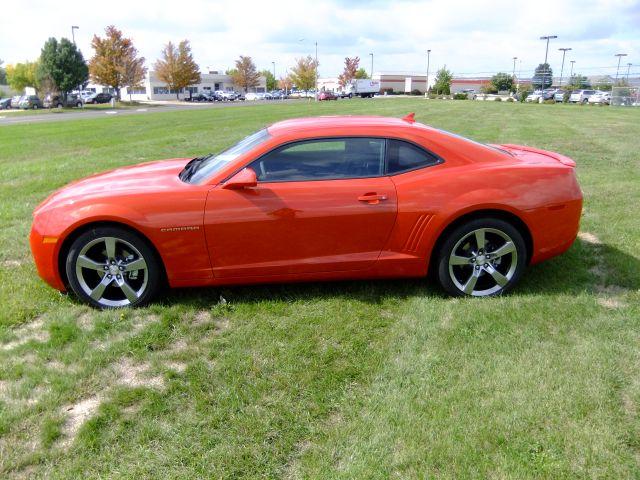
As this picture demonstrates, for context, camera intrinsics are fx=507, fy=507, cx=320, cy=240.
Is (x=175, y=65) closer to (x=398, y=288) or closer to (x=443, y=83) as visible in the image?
(x=443, y=83)

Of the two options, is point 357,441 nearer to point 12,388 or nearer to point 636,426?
point 636,426

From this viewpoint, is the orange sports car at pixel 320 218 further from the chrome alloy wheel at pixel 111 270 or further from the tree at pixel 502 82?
the tree at pixel 502 82

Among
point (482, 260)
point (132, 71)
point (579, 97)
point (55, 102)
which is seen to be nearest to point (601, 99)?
point (579, 97)

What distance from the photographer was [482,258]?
13.5 feet

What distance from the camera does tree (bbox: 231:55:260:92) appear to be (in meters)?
93.8

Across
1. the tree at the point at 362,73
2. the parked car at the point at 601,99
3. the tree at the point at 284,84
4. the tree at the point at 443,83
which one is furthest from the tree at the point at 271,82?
the parked car at the point at 601,99

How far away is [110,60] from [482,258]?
193 ft

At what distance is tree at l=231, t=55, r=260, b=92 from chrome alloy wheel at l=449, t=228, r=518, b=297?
9603 centimetres

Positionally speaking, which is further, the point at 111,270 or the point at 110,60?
the point at 110,60

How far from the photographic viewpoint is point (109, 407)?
2.87m

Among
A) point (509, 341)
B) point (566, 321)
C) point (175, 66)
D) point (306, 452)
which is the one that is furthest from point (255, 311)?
point (175, 66)

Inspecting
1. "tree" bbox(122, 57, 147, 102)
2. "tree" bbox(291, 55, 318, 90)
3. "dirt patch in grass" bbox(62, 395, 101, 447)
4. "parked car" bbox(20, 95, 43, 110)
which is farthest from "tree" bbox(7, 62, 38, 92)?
"dirt patch in grass" bbox(62, 395, 101, 447)

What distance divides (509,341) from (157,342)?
244 centimetres

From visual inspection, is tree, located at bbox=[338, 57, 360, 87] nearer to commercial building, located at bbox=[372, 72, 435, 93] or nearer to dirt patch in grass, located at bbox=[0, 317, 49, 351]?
commercial building, located at bbox=[372, 72, 435, 93]
